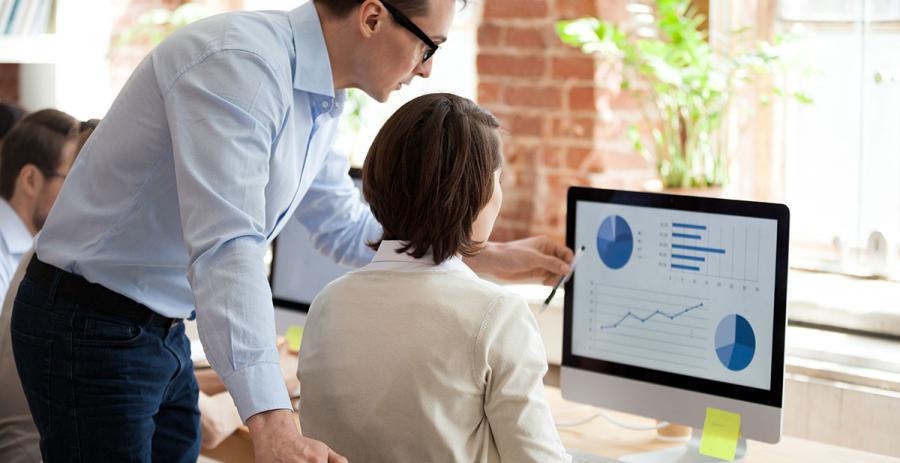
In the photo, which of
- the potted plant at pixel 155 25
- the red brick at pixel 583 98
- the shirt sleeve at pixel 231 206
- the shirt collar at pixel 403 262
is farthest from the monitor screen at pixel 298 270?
the potted plant at pixel 155 25

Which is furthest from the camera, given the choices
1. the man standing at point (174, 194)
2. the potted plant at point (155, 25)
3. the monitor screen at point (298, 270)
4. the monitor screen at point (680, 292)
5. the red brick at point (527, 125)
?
the potted plant at point (155, 25)

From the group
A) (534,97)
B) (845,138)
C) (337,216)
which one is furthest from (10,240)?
(845,138)

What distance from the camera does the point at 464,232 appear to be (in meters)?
1.49

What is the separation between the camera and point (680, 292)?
73.0 inches

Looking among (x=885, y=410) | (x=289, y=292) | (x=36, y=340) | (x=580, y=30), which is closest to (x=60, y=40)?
(x=289, y=292)

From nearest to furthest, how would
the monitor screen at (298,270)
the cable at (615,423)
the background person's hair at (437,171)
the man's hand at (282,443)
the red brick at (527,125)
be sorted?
the man's hand at (282,443) → the background person's hair at (437,171) → the cable at (615,423) → the monitor screen at (298,270) → the red brick at (527,125)

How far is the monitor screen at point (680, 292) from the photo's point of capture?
1771 millimetres

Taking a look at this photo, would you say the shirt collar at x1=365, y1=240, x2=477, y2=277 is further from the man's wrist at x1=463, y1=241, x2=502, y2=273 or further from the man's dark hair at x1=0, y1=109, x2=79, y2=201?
the man's dark hair at x1=0, y1=109, x2=79, y2=201

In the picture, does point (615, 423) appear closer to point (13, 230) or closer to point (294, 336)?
point (294, 336)

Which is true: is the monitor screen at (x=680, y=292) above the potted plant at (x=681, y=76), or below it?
below

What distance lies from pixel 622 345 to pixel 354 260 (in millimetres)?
553

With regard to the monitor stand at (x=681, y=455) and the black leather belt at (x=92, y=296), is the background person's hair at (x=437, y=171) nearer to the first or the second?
the black leather belt at (x=92, y=296)

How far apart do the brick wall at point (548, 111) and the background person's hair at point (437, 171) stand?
1.38 metres

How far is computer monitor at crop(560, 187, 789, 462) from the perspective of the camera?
1.77 meters
